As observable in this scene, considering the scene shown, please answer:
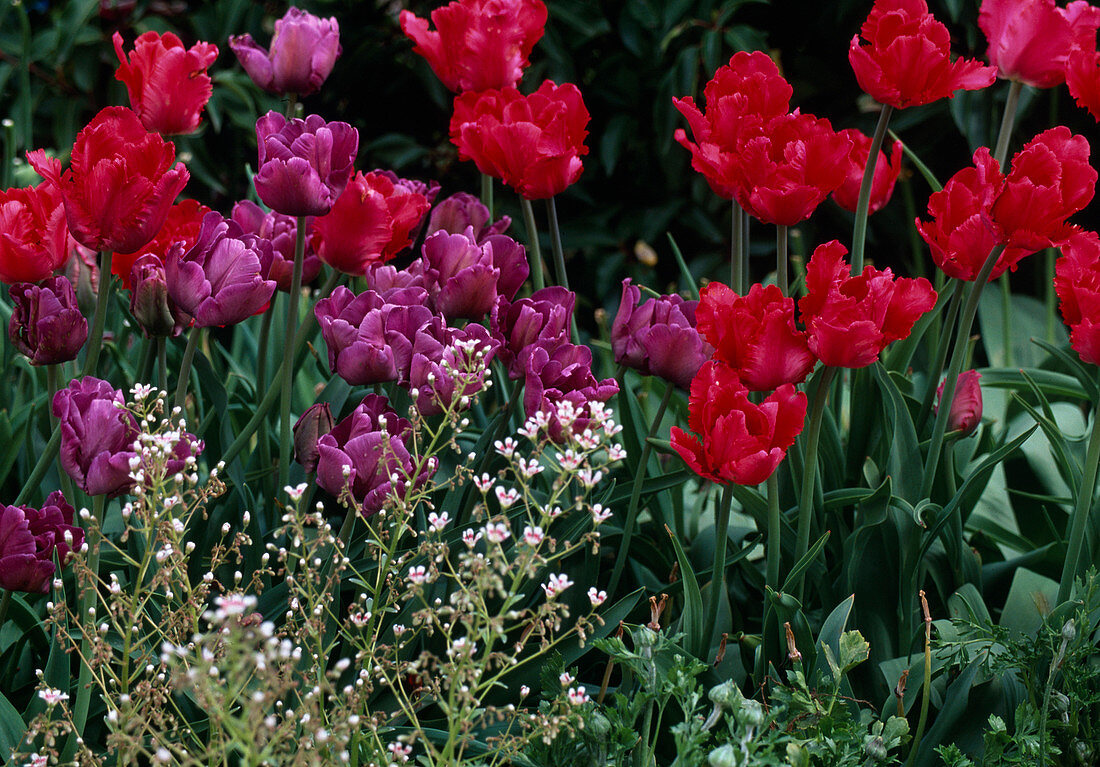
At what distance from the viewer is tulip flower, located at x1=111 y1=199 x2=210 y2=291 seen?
1.12 m

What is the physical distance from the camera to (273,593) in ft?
3.49

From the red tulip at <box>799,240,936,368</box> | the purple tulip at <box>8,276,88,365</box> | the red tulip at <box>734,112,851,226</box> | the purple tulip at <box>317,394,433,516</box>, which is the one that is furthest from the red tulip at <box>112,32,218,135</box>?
the red tulip at <box>799,240,936,368</box>

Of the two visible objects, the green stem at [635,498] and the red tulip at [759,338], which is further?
the green stem at [635,498]

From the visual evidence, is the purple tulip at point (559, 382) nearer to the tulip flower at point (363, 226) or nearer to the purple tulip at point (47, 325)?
the tulip flower at point (363, 226)

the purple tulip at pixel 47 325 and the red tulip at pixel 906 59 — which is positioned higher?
the red tulip at pixel 906 59

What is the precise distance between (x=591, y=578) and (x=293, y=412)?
0.58 metres

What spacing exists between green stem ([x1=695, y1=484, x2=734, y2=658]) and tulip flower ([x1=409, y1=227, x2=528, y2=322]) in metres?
0.33

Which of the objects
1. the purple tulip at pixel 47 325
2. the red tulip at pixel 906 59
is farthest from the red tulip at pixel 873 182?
the purple tulip at pixel 47 325

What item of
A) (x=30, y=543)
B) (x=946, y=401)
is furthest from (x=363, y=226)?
(x=946, y=401)

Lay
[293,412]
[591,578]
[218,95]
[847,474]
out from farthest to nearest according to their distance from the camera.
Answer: [218,95] → [293,412] → [847,474] → [591,578]

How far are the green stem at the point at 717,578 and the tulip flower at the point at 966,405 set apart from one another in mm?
330

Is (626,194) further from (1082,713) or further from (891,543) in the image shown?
(1082,713)

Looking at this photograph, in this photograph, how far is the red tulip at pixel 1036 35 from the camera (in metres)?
1.15

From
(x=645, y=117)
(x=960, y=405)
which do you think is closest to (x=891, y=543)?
(x=960, y=405)
